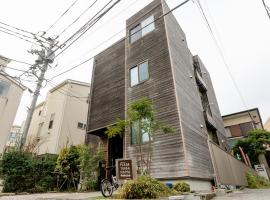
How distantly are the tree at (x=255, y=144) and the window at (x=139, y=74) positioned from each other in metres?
16.8

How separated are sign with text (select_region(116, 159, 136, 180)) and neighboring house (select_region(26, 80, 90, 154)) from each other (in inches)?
524

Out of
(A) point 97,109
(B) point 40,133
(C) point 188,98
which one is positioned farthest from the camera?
(B) point 40,133

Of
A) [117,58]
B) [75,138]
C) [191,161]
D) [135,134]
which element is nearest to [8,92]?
[75,138]

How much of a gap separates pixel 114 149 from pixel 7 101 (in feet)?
41.0

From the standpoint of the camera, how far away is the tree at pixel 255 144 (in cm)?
2092

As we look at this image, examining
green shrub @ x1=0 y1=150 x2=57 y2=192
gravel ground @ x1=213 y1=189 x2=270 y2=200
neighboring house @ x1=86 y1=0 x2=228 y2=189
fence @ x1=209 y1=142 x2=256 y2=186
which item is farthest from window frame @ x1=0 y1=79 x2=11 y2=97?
gravel ground @ x1=213 y1=189 x2=270 y2=200

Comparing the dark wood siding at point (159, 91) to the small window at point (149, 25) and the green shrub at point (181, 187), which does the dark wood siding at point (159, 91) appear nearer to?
the small window at point (149, 25)

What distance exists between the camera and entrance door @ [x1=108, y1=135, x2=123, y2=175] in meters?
13.0

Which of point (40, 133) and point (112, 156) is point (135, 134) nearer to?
point (112, 156)

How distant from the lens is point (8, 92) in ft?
61.6

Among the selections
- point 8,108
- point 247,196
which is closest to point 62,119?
point 8,108

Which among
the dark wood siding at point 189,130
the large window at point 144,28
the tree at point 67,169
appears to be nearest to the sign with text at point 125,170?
the dark wood siding at point 189,130

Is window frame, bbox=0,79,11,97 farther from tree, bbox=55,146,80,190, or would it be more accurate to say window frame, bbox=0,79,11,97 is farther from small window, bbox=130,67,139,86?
small window, bbox=130,67,139,86

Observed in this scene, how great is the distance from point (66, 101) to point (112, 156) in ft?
35.0
